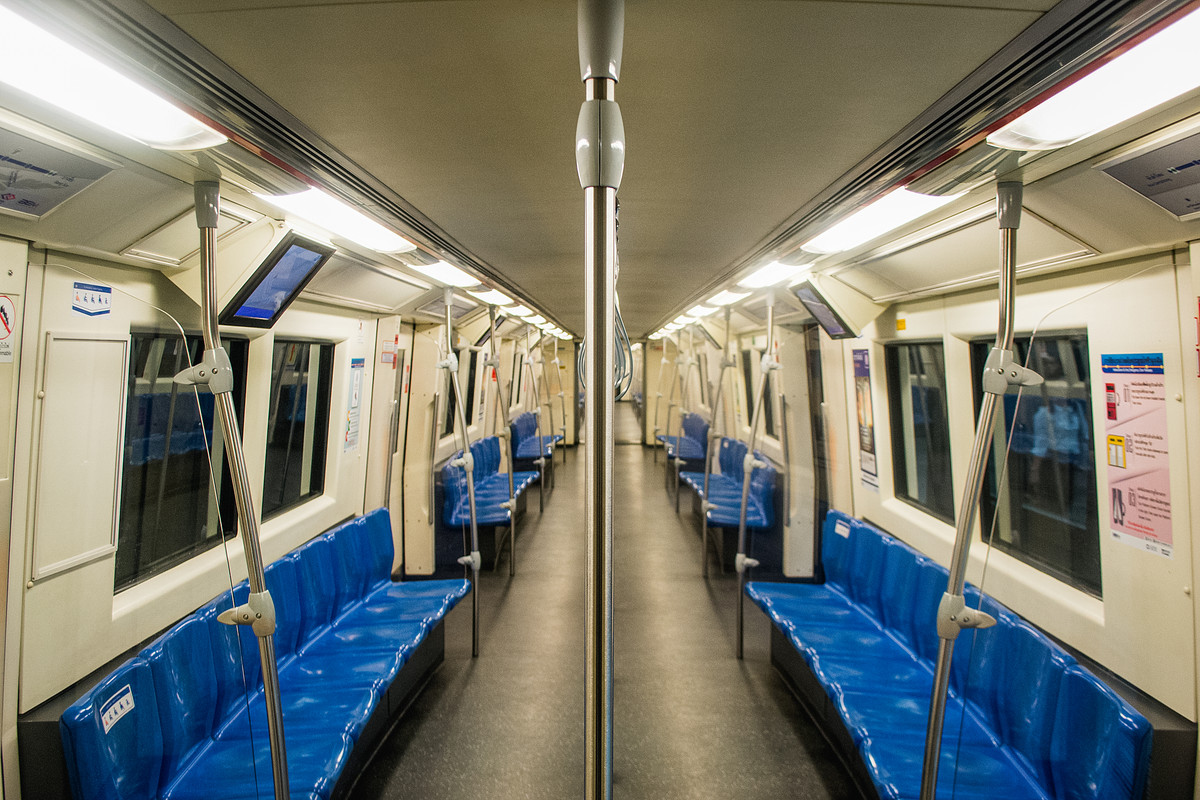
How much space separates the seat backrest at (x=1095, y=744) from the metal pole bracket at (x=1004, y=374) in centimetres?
101

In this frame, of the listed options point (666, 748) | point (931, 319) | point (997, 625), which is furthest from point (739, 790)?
point (931, 319)

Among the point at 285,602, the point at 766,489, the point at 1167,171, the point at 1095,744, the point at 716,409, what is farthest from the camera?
the point at 716,409

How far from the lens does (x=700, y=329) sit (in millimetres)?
5160

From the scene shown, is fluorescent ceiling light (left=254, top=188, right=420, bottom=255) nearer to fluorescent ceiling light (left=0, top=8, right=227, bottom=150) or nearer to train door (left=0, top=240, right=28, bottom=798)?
fluorescent ceiling light (left=0, top=8, right=227, bottom=150)

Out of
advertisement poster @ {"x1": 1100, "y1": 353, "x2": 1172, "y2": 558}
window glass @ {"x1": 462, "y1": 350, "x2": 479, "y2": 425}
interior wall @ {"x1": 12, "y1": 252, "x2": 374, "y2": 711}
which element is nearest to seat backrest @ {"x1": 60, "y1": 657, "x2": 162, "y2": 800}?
interior wall @ {"x1": 12, "y1": 252, "x2": 374, "y2": 711}

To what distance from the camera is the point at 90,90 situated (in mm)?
980

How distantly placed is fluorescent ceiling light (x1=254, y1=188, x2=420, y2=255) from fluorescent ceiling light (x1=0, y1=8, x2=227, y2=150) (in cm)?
41

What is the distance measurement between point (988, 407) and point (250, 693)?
3036 mm

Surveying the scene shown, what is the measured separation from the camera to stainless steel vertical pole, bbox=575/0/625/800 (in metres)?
0.90

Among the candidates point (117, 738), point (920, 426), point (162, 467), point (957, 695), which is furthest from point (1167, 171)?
point (117, 738)

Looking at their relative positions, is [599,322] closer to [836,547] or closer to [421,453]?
[836,547]

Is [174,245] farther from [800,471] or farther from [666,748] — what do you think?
[800,471]

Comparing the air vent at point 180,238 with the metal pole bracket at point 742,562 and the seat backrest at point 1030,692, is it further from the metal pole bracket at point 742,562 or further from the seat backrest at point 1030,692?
the metal pole bracket at point 742,562

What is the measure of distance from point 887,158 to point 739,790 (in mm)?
2725
